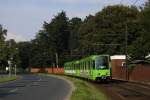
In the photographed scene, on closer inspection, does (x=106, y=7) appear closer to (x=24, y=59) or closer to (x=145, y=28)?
(x=145, y=28)

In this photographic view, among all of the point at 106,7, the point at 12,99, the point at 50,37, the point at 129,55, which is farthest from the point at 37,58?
the point at 12,99

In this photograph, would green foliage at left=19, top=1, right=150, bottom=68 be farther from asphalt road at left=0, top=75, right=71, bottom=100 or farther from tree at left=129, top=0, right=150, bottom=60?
asphalt road at left=0, top=75, right=71, bottom=100

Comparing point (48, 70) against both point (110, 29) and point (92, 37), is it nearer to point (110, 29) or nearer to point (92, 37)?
point (92, 37)

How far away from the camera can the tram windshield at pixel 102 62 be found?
5541 centimetres

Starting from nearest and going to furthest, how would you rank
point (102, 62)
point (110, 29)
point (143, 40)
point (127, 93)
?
point (127, 93) < point (102, 62) < point (143, 40) < point (110, 29)

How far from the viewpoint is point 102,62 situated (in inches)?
2194

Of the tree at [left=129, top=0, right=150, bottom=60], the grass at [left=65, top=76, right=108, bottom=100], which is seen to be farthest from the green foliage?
the grass at [left=65, top=76, right=108, bottom=100]

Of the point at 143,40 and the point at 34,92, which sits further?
the point at 143,40

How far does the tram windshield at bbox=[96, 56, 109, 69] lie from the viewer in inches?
2181

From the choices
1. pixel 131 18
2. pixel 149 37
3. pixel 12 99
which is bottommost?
pixel 12 99

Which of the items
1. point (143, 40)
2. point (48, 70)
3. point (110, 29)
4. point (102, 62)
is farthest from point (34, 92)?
point (48, 70)

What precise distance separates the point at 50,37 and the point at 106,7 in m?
50.6

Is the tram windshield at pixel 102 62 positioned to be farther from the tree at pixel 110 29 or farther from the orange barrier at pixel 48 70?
the orange barrier at pixel 48 70

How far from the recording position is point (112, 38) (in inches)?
4161
